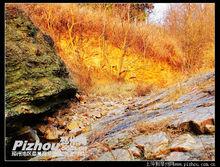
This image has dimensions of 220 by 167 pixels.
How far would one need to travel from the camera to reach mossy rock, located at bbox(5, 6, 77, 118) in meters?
7.64

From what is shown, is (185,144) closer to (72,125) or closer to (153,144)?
(153,144)

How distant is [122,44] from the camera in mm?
8906

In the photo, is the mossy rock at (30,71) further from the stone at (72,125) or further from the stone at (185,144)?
the stone at (185,144)

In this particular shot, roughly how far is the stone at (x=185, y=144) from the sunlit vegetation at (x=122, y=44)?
1.61 metres

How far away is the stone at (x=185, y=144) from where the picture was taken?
6.81 m

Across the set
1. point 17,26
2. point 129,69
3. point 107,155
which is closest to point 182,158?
point 107,155

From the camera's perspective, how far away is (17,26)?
27.1ft

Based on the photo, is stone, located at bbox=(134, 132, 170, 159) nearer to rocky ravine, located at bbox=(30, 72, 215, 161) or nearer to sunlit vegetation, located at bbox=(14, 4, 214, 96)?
rocky ravine, located at bbox=(30, 72, 215, 161)

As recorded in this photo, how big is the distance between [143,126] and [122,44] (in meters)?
1.99

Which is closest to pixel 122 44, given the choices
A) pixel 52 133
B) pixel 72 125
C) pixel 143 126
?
pixel 72 125

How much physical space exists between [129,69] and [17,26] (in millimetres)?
2083

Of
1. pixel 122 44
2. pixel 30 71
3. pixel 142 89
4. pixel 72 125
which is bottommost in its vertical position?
pixel 72 125

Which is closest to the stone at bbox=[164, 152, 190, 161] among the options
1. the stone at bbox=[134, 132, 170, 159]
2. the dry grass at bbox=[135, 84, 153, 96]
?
the stone at bbox=[134, 132, 170, 159]

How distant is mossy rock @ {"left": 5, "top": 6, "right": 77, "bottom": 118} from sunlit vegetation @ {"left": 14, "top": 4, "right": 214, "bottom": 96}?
0.85 feet
